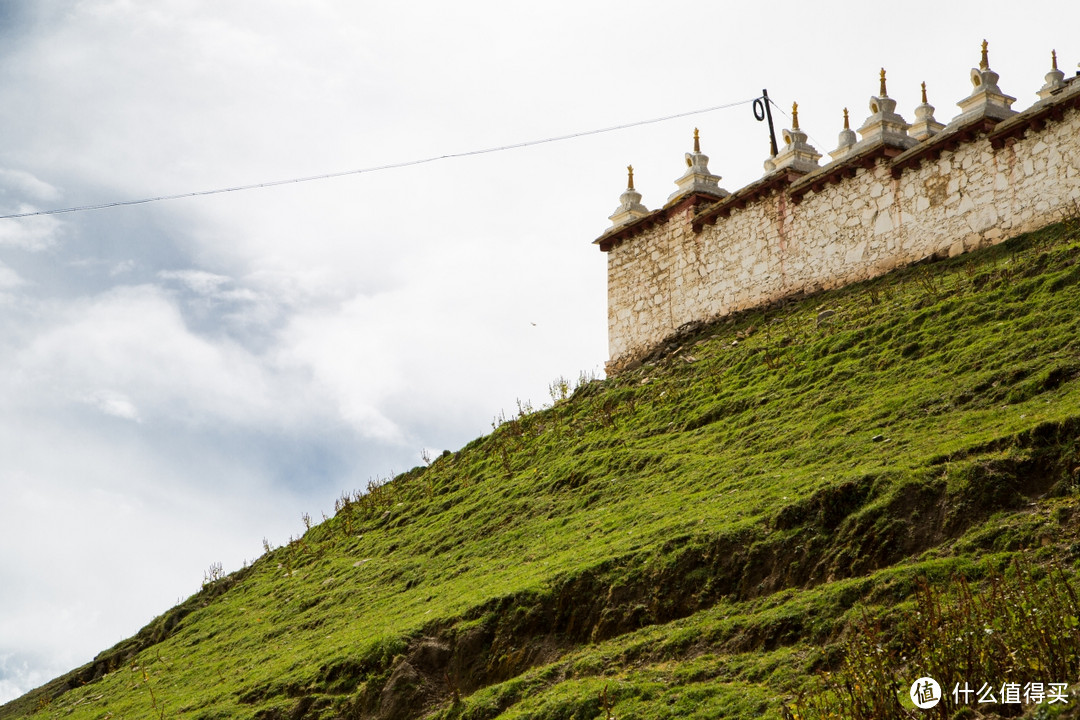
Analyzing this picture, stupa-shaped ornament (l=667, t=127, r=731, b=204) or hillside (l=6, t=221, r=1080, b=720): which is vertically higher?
stupa-shaped ornament (l=667, t=127, r=731, b=204)

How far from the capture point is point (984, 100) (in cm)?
2016

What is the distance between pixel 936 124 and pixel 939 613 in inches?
574

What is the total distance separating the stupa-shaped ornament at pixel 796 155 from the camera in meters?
23.7

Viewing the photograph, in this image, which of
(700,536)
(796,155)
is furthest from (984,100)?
(700,536)

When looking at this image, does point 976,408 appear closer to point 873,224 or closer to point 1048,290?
point 1048,290

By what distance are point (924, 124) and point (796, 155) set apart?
2447 mm

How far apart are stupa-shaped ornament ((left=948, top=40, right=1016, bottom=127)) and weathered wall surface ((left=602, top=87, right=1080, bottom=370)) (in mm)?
426

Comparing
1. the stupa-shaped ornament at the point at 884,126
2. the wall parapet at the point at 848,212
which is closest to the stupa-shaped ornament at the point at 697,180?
the wall parapet at the point at 848,212

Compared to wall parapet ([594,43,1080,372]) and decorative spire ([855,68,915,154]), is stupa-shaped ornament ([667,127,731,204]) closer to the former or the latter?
wall parapet ([594,43,1080,372])

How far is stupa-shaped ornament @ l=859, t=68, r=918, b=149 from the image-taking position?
71.0 feet

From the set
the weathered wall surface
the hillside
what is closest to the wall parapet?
the weathered wall surface

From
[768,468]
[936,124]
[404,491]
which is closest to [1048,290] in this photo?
[768,468]

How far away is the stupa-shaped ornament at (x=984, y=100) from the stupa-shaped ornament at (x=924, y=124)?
157cm

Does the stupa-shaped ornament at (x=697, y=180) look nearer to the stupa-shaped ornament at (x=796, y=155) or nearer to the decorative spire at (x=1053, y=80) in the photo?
the stupa-shaped ornament at (x=796, y=155)
